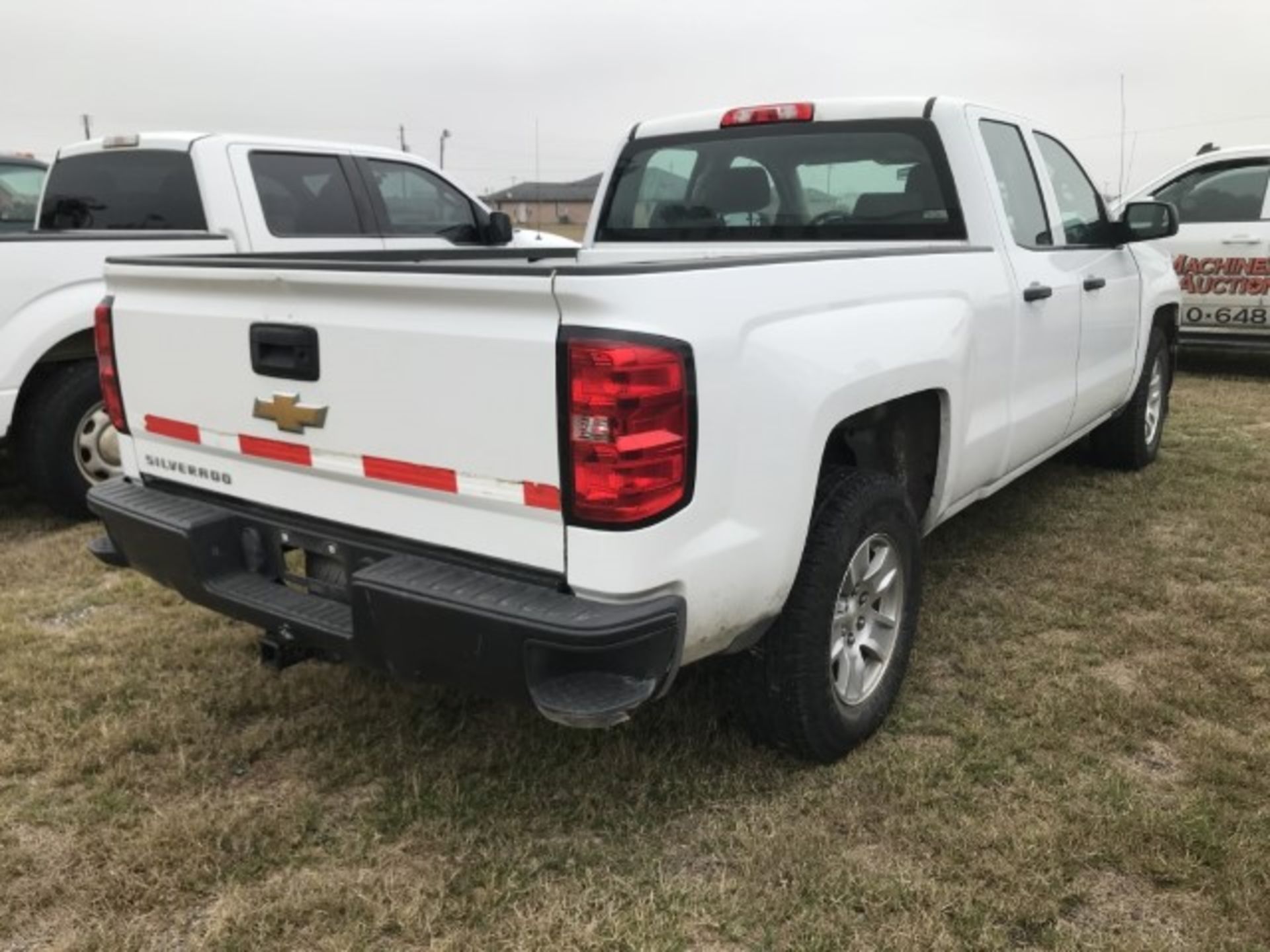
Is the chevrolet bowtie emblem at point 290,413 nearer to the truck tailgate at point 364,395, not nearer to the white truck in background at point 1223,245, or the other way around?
the truck tailgate at point 364,395

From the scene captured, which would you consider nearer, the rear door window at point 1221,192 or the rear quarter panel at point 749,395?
the rear quarter panel at point 749,395

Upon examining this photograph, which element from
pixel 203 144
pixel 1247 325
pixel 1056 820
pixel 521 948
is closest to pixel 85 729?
pixel 521 948

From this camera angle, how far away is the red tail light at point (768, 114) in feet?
13.0

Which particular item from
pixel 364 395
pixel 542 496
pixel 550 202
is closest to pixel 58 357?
pixel 364 395

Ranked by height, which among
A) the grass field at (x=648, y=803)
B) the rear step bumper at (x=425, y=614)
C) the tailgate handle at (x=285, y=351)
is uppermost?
the tailgate handle at (x=285, y=351)

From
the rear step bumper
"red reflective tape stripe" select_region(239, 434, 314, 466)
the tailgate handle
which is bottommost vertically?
the rear step bumper

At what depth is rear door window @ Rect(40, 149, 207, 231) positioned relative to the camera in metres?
5.64

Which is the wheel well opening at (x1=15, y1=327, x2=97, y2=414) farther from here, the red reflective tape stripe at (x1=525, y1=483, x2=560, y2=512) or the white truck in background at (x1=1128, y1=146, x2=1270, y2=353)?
the white truck in background at (x1=1128, y1=146, x2=1270, y2=353)

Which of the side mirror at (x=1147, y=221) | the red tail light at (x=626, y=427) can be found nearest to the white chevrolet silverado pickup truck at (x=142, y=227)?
the red tail light at (x=626, y=427)

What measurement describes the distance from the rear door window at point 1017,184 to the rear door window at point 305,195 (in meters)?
3.71

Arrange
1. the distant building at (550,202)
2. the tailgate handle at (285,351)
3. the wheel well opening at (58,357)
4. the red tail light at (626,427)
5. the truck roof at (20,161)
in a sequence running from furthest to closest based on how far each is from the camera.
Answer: the distant building at (550,202)
the truck roof at (20,161)
the wheel well opening at (58,357)
the tailgate handle at (285,351)
the red tail light at (626,427)

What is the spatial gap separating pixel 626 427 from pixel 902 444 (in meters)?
1.49

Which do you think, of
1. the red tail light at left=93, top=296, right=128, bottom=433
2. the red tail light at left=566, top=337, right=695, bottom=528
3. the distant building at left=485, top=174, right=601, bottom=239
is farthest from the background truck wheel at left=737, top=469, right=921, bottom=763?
the distant building at left=485, top=174, right=601, bottom=239

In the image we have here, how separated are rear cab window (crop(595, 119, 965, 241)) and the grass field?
4.85 feet
